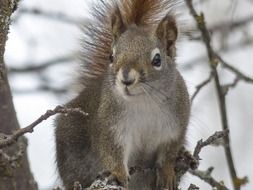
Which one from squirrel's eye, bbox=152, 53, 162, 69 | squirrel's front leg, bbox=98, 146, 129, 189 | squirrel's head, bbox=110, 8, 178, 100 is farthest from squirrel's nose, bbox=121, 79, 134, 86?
squirrel's front leg, bbox=98, 146, 129, 189

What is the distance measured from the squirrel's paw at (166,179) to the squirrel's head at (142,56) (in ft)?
0.86

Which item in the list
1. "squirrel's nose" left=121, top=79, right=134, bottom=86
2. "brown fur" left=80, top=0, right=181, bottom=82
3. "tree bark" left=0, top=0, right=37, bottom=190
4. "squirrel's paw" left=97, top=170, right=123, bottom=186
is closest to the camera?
"squirrel's nose" left=121, top=79, right=134, bottom=86

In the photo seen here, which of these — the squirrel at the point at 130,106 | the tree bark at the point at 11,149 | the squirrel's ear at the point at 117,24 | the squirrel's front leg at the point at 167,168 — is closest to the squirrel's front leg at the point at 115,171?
the squirrel at the point at 130,106

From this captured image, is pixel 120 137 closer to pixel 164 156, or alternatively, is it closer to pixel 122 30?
pixel 164 156

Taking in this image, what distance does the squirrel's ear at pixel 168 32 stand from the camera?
7.57 ft

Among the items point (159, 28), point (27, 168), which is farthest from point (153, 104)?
point (27, 168)

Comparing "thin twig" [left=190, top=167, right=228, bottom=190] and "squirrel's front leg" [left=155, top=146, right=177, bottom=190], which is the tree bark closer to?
"squirrel's front leg" [left=155, top=146, right=177, bottom=190]

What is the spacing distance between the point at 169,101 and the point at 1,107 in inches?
20.2

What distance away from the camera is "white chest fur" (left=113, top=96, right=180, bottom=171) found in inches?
88.4

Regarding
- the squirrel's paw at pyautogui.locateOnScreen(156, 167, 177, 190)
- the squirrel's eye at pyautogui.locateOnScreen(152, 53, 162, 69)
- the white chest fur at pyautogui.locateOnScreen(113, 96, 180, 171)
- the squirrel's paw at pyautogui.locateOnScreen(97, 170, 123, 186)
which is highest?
the squirrel's eye at pyautogui.locateOnScreen(152, 53, 162, 69)

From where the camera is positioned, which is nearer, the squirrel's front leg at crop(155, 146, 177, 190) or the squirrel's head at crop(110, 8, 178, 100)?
the squirrel's head at crop(110, 8, 178, 100)

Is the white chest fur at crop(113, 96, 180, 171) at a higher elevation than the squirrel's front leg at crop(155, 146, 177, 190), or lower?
higher

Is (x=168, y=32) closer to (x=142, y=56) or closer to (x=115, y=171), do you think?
(x=142, y=56)

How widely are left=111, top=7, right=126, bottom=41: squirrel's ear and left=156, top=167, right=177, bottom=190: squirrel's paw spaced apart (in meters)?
0.44
